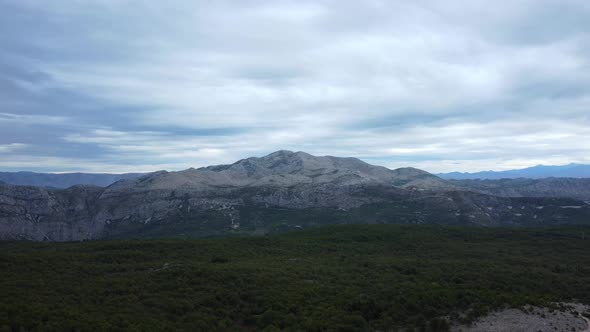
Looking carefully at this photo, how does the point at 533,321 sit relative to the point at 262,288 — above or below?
below

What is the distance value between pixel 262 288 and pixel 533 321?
2729cm

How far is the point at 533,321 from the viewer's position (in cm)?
3609

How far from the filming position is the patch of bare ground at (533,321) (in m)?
34.5

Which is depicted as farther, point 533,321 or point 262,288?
point 262,288

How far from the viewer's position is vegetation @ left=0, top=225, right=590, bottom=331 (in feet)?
112

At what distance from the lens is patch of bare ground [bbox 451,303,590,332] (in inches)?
1357

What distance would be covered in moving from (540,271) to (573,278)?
428 cm

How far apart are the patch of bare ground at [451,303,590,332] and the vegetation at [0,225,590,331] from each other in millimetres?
1755

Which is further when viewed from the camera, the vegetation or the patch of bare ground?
the patch of bare ground

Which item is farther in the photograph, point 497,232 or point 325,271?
point 497,232

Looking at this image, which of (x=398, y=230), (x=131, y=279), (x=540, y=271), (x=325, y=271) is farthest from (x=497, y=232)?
(x=131, y=279)

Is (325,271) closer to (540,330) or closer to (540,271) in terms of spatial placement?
(540,330)

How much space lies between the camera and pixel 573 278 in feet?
186

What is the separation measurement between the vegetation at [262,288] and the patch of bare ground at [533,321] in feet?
5.76
